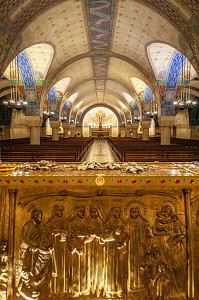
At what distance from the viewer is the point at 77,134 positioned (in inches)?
1965

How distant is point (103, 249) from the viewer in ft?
13.7

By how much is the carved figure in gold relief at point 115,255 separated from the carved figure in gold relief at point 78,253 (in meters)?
0.28

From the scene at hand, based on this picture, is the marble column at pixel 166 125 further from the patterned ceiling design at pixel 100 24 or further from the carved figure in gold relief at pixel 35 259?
the carved figure in gold relief at pixel 35 259

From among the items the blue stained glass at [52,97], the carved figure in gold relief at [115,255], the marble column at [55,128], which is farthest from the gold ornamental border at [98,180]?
the marble column at [55,128]

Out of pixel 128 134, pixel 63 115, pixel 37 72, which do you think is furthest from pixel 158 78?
pixel 128 134

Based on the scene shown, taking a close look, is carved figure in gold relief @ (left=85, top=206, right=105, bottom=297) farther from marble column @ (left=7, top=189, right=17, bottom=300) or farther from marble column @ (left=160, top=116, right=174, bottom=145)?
marble column @ (left=160, top=116, right=174, bottom=145)

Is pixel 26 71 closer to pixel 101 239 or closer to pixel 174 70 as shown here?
pixel 174 70

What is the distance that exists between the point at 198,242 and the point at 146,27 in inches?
431

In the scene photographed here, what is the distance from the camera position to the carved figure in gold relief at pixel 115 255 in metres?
4.15

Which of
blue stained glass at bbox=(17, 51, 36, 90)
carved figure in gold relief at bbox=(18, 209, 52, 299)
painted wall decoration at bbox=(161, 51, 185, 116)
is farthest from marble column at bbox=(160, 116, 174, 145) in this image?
carved figure in gold relief at bbox=(18, 209, 52, 299)

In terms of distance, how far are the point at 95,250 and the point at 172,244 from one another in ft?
3.33

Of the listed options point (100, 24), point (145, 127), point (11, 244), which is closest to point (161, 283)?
point (11, 244)

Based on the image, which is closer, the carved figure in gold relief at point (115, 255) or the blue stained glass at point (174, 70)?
the carved figure in gold relief at point (115, 255)

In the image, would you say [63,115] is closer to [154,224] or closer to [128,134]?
[128,134]
